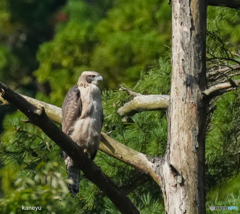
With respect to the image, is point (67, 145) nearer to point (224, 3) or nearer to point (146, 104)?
point (146, 104)

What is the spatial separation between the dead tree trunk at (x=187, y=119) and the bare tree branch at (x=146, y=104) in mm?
282

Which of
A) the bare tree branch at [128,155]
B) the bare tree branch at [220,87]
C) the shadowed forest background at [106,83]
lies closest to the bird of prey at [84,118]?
the bare tree branch at [128,155]

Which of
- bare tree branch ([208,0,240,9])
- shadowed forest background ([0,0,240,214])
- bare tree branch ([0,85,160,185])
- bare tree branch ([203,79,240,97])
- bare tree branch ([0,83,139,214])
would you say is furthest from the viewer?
shadowed forest background ([0,0,240,214])

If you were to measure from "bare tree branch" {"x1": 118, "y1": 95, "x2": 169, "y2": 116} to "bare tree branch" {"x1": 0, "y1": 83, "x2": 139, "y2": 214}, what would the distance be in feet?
2.33

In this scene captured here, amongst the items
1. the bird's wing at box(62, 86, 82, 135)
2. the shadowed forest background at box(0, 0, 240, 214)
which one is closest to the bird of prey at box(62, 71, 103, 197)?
the bird's wing at box(62, 86, 82, 135)

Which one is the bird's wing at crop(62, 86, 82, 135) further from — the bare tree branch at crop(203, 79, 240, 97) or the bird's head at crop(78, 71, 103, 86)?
the bare tree branch at crop(203, 79, 240, 97)

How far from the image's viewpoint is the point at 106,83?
6914 millimetres

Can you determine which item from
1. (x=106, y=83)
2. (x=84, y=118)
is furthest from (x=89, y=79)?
(x=106, y=83)

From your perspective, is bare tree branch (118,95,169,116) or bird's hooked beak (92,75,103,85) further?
bird's hooked beak (92,75,103,85)

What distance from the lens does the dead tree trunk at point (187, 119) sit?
3.16 metres

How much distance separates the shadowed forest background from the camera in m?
4.01

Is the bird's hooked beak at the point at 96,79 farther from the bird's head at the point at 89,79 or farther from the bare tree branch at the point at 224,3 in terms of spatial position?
the bare tree branch at the point at 224,3

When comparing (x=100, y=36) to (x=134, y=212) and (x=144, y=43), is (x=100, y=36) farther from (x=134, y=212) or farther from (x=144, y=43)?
(x=134, y=212)

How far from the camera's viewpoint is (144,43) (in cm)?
679
